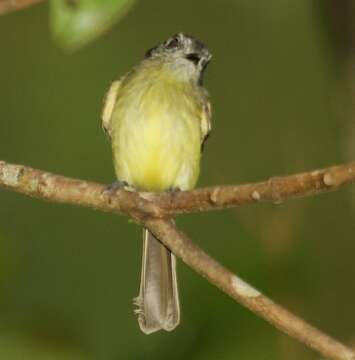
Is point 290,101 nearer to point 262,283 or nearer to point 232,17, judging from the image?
point 232,17

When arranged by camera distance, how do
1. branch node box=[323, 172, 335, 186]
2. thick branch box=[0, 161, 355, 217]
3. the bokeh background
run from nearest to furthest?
branch node box=[323, 172, 335, 186]
thick branch box=[0, 161, 355, 217]
the bokeh background

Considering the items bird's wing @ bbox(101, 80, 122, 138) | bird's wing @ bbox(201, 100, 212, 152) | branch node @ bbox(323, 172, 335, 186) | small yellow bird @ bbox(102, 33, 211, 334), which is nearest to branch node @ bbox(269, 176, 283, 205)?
branch node @ bbox(323, 172, 335, 186)

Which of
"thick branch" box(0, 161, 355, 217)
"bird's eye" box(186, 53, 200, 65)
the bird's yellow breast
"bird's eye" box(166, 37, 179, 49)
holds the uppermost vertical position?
"bird's eye" box(166, 37, 179, 49)

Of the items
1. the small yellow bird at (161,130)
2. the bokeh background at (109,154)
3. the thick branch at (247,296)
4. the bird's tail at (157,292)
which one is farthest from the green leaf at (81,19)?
the bokeh background at (109,154)

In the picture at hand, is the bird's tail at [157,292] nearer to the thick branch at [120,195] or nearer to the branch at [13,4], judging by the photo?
the thick branch at [120,195]

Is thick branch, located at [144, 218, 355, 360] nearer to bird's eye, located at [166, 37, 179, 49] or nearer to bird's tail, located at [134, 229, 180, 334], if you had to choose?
bird's tail, located at [134, 229, 180, 334]

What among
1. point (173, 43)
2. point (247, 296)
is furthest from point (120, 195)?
point (173, 43)

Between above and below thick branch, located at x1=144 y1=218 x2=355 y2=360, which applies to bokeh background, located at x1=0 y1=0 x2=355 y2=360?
above
